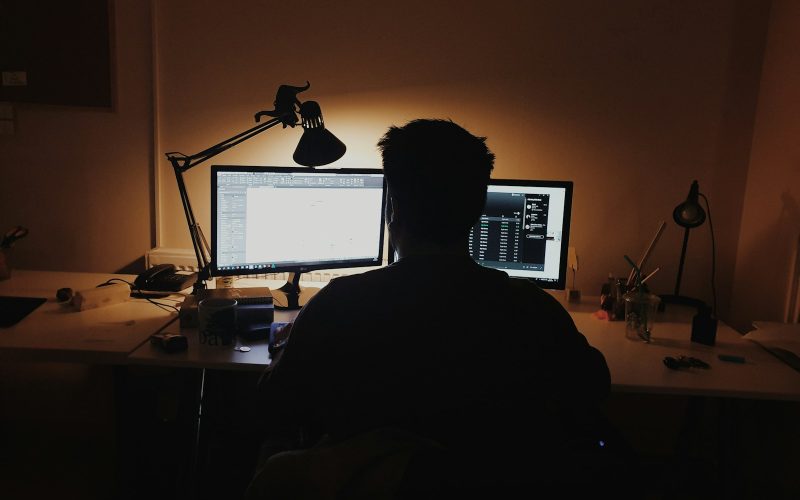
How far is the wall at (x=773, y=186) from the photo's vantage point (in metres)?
2.06

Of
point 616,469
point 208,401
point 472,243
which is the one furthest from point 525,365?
point 208,401

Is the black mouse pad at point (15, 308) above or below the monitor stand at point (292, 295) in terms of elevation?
below

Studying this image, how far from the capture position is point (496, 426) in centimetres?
95

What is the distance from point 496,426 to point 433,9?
1872mm

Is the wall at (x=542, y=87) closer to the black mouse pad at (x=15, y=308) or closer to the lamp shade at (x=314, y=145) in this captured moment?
the lamp shade at (x=314, y=145)

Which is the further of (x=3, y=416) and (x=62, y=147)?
(x=62, y=147)

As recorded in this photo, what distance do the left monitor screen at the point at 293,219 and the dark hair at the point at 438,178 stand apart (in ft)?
3.06

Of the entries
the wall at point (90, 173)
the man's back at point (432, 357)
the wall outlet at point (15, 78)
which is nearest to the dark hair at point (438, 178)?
the man's back at point (432, 357)

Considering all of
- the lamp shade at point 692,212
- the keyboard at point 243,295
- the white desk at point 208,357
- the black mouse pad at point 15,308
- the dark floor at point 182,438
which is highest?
the lamp shade at point 692,212

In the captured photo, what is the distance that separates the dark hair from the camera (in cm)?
113

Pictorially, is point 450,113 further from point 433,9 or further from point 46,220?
point 46,220

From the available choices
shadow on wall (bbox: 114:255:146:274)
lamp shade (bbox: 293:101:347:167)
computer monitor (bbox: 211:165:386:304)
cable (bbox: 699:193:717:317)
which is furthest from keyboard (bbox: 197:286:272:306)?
cable (bbox: 699:193:717:317)

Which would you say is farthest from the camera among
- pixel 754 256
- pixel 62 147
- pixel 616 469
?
pixel 62 147

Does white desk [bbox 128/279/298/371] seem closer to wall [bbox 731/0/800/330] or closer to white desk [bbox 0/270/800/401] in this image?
white desk [bbox 0/270/800/401]
